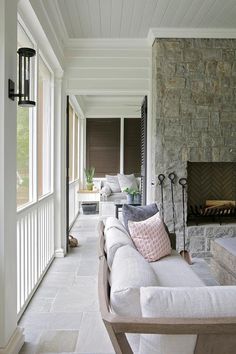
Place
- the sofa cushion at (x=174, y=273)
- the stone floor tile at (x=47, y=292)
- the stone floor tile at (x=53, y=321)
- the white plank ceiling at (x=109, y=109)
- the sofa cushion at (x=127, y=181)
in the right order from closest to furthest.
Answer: the sofa cushion at (x=174, y=273), the stone floor tile at (x=53, y=321), the stone floor tile at (x=47, y=292), the sofa cushion at (x=127, y=181), the white plank ceiling at (x=109, y=109)

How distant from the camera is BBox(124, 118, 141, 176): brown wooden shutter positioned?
Answer: 9.44m

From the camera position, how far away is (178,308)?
4.50 ft

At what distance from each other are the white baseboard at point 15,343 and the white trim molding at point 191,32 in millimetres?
3861

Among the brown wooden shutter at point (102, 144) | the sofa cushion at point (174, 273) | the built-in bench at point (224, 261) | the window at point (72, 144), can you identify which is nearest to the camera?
the sofa cushion at point (174, 273)

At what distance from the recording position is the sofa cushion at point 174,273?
255 centimetres

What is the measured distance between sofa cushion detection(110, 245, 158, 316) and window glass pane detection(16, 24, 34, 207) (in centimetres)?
151

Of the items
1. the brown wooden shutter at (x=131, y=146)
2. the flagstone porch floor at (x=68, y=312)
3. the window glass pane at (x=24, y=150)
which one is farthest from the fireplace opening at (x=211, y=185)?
the brown wooden shutter at (x=131, y=146)

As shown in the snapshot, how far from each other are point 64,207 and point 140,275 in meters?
3.54

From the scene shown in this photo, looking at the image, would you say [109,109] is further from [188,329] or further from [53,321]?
[188,329]

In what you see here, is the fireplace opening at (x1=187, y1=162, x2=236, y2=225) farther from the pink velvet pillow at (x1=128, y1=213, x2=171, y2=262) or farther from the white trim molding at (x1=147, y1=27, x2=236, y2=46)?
the pink velvet pillow at (x1=128, y1=213, x2=171, y2=262)

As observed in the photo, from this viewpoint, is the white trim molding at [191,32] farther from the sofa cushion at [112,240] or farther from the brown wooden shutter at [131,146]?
the brown wooden shutter at [131,146]

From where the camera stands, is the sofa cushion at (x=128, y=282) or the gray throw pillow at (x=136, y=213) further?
the gray throw pillow at (x=136, y=213)

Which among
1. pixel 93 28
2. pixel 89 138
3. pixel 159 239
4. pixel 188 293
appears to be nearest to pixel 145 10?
pixel 93 28

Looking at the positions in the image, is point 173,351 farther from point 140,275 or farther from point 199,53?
point 199,53
